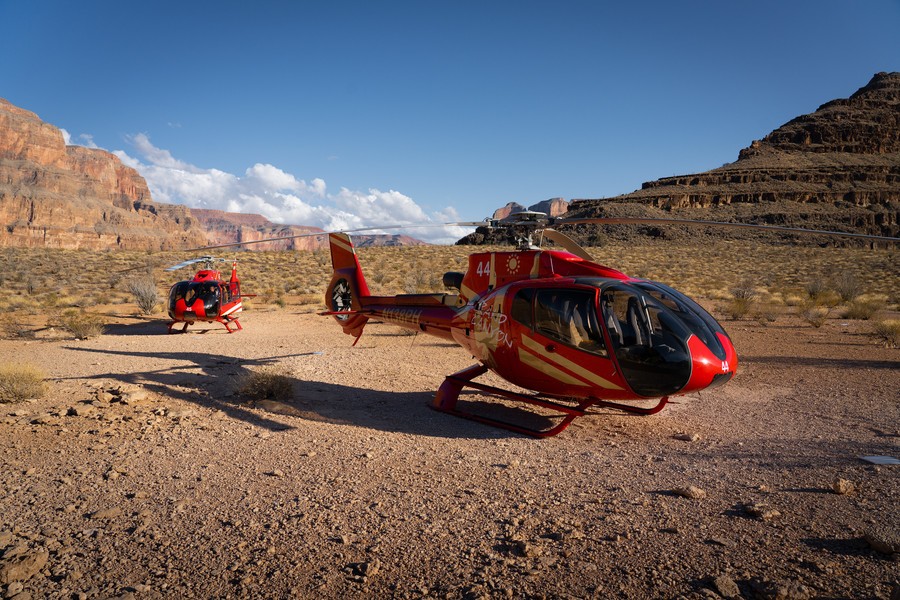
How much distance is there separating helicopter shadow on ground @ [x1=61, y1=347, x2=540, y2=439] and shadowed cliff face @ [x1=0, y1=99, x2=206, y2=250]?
173 metres

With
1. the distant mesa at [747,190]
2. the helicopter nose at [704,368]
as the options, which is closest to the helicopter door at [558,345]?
the helicopter nose at [704,368]

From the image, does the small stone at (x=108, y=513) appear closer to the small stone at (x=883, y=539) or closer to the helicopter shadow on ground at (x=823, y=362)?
the small stone at (x=883, y=539)

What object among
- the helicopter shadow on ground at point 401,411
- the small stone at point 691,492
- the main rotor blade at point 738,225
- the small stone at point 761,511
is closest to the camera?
the small stone at point 761,511

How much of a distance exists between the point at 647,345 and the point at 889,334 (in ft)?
37.2

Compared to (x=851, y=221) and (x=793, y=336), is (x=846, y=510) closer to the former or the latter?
(x=793, y=336)

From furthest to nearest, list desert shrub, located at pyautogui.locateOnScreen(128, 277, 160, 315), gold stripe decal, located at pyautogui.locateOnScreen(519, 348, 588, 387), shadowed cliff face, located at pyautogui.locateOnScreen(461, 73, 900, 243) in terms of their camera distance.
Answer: shadowed cliff face, located at pyautogui.locateOnScreen(461, 73, 900, 243)
desert shrub, located at pyautogui.locateOnScreen(128, 277, 160, 315)
gold stripe decal, located at pyautogui.locateOnScreen(519, 348, 588, 387)

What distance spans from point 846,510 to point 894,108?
149 m

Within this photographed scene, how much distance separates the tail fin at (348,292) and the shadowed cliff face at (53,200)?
172743 mm

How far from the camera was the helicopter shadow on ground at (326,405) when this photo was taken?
6.99 metres

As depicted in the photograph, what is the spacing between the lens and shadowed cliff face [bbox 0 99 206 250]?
147250 mm

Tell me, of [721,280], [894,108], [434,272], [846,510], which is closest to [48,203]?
[434,272]

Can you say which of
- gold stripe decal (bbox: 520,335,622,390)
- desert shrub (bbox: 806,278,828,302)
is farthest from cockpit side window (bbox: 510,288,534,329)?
desert shrub (bbox: 806,278,828,302)

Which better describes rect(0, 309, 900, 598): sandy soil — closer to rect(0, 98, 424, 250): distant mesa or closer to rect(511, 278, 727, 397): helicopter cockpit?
rect(511, 278, 727, 397): helicopter cockpit

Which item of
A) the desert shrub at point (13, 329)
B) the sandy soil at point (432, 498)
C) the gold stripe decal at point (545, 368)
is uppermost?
the gold stripe decal at point (545, 368)
